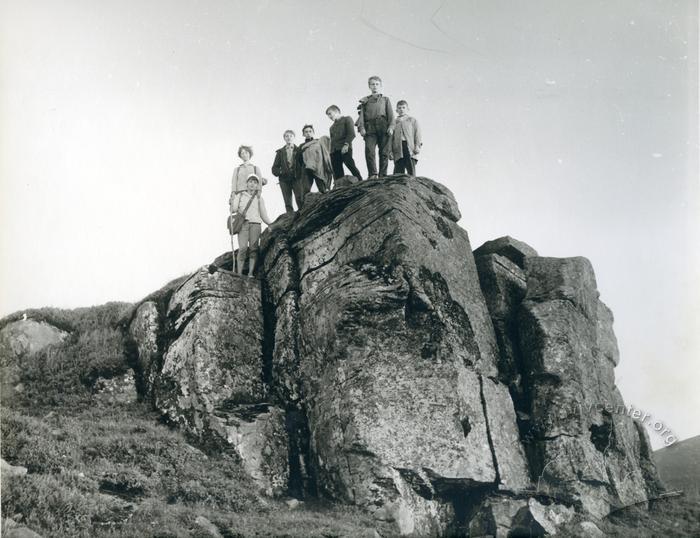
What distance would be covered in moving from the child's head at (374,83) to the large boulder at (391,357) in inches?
130

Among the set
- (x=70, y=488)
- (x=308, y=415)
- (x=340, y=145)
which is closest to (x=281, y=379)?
(x=308, y=415)

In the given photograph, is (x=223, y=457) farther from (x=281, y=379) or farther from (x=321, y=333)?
(x=321, y=333)

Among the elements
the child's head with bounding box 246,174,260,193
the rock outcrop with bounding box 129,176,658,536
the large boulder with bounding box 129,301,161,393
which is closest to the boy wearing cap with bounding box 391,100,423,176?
the rock outcrop with bounding box 129,176,658,536

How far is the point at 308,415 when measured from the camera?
13.8 metres

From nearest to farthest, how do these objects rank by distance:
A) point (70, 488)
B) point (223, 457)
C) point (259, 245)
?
1. point (70, 488)
2. point (223, 457)
3. point (259, 245)

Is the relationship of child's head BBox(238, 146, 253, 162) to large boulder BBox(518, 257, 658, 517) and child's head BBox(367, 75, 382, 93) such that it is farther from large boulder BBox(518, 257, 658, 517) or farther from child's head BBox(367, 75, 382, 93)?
large boulder BBox(518, 257, 658, 517)

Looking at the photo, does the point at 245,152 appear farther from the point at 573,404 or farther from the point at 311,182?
the point at 573,404

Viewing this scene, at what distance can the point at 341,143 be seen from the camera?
1902cm

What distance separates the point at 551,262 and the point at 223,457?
9909 mm

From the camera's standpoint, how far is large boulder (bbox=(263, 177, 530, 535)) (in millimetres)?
12523

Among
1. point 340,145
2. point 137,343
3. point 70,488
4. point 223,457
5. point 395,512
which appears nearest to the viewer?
point 70,488

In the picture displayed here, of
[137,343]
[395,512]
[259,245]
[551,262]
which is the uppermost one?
[259,245]

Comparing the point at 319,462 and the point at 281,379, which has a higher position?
the point at 281,379

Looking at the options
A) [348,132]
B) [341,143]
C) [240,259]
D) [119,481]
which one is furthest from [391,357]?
[348,132]
